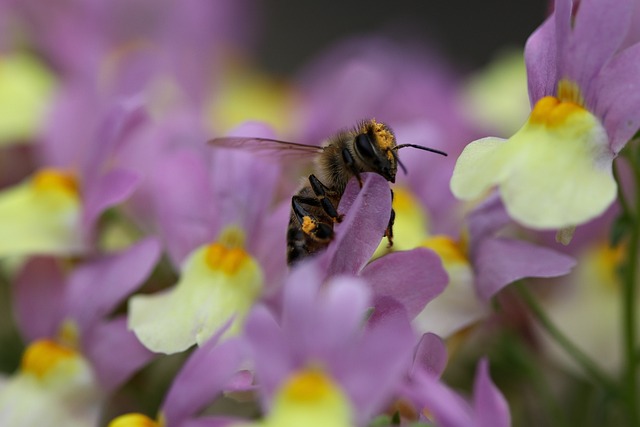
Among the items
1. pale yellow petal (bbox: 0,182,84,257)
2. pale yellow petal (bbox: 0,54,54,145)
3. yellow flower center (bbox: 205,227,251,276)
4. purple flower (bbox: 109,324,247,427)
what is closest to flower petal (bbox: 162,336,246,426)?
purple flower (bbox: 109,324,247,427)

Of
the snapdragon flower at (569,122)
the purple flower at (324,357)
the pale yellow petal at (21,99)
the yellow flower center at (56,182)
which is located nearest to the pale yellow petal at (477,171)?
the snapdragon flower at (569,122)

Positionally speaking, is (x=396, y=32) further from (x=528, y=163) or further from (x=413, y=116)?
(x=528, y=163)

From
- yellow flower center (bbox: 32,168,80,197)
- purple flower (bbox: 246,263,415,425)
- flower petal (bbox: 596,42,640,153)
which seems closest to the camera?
purple flower (bbox: 246,263,415,425)

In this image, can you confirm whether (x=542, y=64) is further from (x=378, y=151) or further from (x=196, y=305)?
(x=196, y=305)

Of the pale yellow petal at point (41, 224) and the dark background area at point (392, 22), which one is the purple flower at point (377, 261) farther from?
the dark background area at point (392, 22)

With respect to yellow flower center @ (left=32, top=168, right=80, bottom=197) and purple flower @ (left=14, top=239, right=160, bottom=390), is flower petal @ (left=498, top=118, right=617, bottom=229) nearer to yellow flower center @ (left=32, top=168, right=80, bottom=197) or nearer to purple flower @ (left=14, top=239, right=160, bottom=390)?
purple flower @ (left=14, top=239, right=160, bottom=390)

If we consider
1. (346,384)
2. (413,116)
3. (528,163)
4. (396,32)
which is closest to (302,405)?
(346,384)
